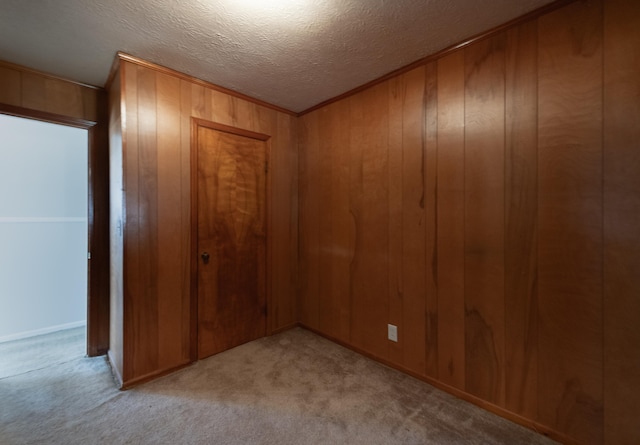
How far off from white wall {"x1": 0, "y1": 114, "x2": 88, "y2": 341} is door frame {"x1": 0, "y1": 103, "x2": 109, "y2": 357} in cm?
108

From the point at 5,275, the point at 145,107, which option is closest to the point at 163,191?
the point at 145,107

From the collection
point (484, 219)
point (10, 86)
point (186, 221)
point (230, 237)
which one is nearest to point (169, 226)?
point (186, 221)

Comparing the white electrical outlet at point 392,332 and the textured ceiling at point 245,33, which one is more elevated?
the textured ceiling at point 245,33

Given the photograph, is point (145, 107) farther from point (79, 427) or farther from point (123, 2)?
point (79, 427)

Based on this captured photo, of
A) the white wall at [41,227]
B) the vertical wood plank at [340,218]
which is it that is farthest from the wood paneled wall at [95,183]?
the vertical wood plank at [340,218]

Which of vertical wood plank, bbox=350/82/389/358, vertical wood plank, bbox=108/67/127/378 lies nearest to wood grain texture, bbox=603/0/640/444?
vertical wood plank, bbox=350/82/389/358

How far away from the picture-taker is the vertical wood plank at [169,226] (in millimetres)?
2031

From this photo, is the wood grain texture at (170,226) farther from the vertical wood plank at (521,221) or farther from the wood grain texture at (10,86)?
the vertical wood plank at (521,221)

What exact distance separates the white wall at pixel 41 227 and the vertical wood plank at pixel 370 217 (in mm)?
3260

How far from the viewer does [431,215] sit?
74.7 inches

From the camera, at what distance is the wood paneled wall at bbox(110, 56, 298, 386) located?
188 centimetres

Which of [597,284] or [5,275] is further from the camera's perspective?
[5,275]

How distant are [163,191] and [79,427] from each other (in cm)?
154

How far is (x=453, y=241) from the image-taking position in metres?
1.79
